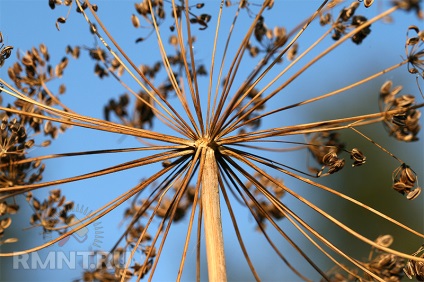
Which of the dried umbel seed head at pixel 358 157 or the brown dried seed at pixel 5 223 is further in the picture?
the brown dried seed at pixel 5 223

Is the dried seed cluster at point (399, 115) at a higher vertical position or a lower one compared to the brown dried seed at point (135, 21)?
lower

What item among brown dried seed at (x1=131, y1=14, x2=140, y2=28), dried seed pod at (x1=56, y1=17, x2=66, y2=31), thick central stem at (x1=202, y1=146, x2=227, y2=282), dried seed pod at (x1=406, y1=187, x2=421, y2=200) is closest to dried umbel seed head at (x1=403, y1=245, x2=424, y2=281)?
dried seed pod at (x1=406, y1=187, x2=421, y2=200)

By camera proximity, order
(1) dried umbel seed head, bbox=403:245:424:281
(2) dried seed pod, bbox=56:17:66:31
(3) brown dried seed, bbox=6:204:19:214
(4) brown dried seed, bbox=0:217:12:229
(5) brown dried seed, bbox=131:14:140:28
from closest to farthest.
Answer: (1) dried umbel seed head, bbox=403:245:424:281 → (4) brown dried seed, bbox=0:217:12:229 → (3) brown dried seed, bbox=6:204:19:214 → (2) dried seed pod, bbox=56:17:66:31 → (5) brown dried seed, bbox=131:14:140:28

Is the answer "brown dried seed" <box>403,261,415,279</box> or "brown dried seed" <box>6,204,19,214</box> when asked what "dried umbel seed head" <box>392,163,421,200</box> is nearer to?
"brown dried seed" <box>403,261,415,279</box>

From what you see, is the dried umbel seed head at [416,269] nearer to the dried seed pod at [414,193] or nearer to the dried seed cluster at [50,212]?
the dried seed pod at [414,193]

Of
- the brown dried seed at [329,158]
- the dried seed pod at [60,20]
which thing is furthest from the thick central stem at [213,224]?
the dried seed pod at [60,20]

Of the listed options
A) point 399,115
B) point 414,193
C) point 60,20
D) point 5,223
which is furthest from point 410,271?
point 60,20

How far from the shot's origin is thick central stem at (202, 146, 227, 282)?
3.99 m

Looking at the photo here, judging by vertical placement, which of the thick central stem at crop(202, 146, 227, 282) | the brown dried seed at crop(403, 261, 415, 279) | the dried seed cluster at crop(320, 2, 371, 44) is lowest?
the brown dried seed at crop(403, 261, 415, 279)

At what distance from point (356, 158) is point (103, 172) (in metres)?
1.52

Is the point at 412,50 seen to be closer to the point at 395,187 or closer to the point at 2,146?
the point at 395,187

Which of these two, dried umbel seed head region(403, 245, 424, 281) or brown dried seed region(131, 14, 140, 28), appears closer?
dried umbel seed head region(403, 245, 424, 281)

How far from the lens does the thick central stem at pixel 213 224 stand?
399cm

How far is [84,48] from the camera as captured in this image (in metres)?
5.73
